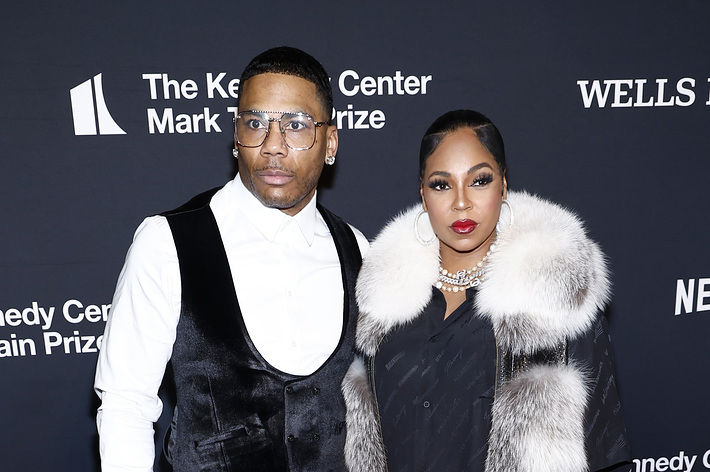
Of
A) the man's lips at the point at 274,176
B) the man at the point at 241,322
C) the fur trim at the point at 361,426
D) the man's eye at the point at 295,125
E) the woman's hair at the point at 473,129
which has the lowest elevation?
the fur trim at the point at 361,426

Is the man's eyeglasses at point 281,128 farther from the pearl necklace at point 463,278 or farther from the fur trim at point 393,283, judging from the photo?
the pearl necklace at point 463,278

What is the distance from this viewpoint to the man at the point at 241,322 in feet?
4.73

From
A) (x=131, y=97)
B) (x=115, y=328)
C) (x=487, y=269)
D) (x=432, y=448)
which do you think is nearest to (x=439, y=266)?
(x=487, y=269)

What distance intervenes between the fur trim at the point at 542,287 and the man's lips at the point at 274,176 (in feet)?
1.87

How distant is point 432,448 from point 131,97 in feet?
5.22

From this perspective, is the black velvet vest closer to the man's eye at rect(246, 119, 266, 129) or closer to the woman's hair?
the man's eye at rect(246, 119, 266, 129)

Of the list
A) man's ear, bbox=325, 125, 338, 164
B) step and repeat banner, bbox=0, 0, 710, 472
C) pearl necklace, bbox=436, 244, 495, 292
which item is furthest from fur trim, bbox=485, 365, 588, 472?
step and repeat banner, bbox=0, 0, 710, 472

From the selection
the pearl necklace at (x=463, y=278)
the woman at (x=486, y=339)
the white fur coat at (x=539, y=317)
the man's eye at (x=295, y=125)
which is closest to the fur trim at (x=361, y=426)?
the woman at (x=486, y=339)

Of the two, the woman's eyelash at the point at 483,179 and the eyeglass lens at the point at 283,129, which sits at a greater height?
the eyeglass lens at the point at 283,129

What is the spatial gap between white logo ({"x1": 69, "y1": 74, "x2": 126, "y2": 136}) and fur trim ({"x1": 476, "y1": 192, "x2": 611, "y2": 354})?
1.48 metres

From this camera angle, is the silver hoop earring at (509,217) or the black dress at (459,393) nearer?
the black dress at (459,393)

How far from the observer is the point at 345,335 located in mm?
1620

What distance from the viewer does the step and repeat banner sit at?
6.71 ft

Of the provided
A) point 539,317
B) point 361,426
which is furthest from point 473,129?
point 361,426
